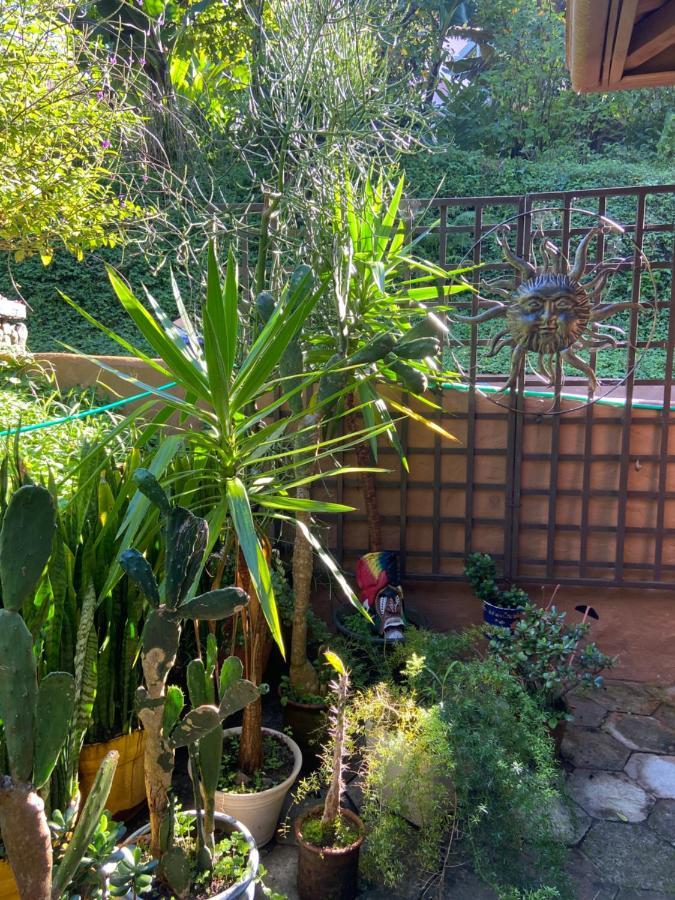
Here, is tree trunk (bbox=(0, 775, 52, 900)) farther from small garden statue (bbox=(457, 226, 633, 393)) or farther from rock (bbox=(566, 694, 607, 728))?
rock (bbox=(566, 694, 607, 728))

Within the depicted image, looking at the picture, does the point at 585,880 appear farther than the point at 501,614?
No

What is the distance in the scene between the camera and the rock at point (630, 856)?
6.51ft

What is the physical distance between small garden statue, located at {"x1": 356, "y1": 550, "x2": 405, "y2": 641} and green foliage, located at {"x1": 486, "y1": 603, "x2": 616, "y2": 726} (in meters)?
0.41

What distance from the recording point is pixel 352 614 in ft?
10.00

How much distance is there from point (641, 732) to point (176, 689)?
2.20m

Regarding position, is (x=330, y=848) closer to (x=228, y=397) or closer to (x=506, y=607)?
(x=228, y=397)

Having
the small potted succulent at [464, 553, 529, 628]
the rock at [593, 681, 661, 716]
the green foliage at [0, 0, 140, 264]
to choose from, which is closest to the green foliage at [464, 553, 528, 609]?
the small potted succulent at [464, 553, 529, 628]

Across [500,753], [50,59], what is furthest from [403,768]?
[50,59]

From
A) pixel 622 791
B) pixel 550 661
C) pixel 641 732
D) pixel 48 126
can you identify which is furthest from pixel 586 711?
pixel 48 126

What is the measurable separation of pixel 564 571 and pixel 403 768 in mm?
1784

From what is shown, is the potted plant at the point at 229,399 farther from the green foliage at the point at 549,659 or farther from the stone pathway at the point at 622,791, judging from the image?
the stone pathway at the point at 622,791

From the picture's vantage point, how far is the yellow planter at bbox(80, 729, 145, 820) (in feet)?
6.39

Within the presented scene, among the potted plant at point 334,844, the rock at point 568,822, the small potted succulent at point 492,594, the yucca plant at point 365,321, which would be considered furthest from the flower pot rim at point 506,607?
the potted plant at point 334,844

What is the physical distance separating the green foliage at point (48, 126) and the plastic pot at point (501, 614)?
8.64 ft
